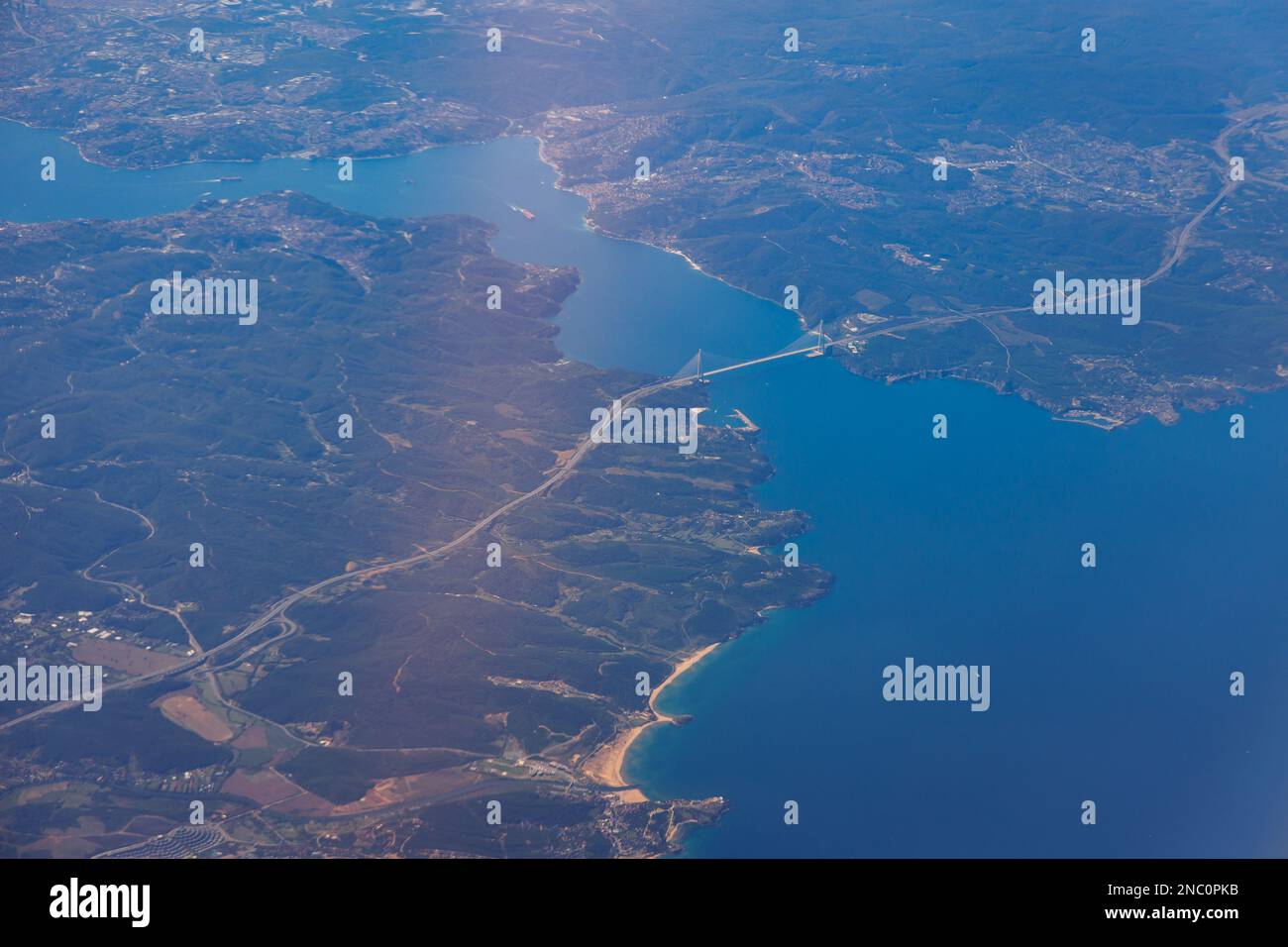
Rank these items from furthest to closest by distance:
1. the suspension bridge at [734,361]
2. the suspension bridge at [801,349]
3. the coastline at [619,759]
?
1. the suspension bridge at [801,349]
2. the suspension bridge at [734,361]
3. the coastline at [619,759]

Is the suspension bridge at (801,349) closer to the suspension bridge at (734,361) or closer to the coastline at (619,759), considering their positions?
the suspension bridge at (734,361)

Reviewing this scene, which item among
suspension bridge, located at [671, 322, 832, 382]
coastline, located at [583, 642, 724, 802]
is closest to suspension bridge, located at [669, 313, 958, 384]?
suspension bridge, located at [671, 322, 832, 382]

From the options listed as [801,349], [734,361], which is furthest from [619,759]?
[801,349]

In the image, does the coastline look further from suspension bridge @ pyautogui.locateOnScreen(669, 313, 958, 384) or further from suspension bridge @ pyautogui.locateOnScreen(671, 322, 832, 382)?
suspension bridge @ pyautogui.locateOnScreen(669, 313, 958, 384)

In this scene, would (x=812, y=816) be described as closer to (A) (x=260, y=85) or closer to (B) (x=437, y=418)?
(B) (x=437, y=418)

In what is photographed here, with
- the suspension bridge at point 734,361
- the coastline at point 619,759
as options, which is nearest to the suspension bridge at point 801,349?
the suspension bridge at point 734,361

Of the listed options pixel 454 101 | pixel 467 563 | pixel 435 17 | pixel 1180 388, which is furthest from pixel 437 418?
pixel 435 17

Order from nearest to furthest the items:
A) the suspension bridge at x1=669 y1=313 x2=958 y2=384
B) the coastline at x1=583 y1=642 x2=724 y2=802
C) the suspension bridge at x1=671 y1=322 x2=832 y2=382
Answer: the coastline at x1=583 y1=642 x2=724 y2=802, the suspension bridge at x1=671 y1=322 x2=832 y2=382, the suspension bridge at x1=669 y1=313 x2=958 y2=384

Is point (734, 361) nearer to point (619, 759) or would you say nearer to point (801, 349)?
point (801, 349)

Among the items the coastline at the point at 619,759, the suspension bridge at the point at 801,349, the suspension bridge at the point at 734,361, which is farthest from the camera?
the suspension bridge at the point at 801,349
